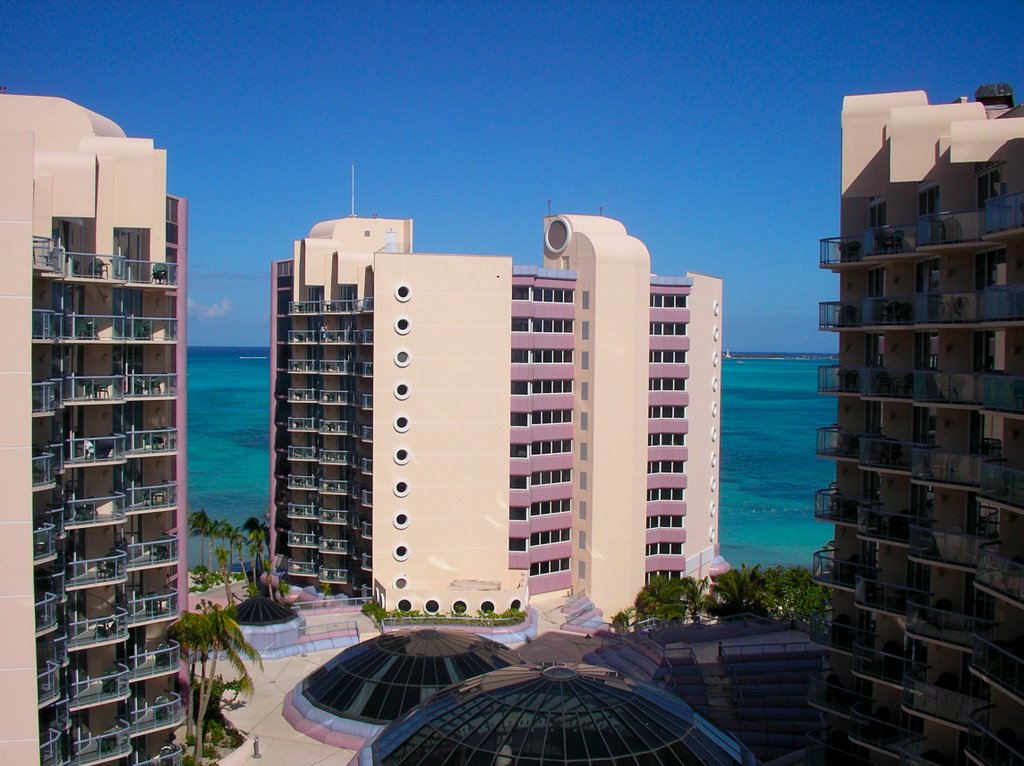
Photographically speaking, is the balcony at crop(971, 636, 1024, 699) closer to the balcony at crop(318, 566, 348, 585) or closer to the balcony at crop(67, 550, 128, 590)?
the balcony at crop(67, 550, 128, 590)

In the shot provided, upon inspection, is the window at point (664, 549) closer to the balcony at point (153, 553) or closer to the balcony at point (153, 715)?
the balcony at point (153, 553)

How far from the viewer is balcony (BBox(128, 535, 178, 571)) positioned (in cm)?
2602

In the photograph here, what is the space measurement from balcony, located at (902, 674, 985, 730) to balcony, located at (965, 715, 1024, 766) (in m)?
0.64

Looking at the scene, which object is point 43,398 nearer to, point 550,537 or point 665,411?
point 550,537

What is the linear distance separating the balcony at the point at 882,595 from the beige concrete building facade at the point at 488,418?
2128 cm

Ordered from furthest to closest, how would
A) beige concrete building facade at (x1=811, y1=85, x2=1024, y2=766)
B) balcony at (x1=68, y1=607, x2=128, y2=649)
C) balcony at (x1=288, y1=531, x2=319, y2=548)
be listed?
balcony at (x1=288, y1=531, x2=319, y2=548)
balcony at (x1=68, y1=607, x2=128, y2=649)
beige concrete building facade at (x1=811, y1=85, x2=1024, y2=766)

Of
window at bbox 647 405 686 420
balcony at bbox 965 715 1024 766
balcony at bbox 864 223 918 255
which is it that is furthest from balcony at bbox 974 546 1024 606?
window at bbox 647 405 686 420

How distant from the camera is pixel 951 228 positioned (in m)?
22.3

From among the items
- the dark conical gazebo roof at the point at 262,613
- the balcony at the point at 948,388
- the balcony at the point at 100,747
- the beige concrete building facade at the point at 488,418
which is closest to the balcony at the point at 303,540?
the beige concrete building facade at the point at 488,418

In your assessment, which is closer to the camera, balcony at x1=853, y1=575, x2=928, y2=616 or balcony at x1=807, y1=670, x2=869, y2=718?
balcony at x1=853, y1=575, x2=928, y2=616

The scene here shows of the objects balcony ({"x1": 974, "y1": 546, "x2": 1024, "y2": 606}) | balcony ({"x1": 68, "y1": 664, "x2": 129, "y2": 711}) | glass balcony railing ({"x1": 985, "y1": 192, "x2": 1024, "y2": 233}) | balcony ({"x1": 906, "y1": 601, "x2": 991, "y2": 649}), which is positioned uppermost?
glass balcony railing ({"x1": 985, "y1": 192, "x2": 1024, "y2": 233})

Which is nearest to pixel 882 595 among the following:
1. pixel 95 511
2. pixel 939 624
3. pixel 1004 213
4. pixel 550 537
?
pixel 939 624

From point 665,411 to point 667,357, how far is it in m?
2.97

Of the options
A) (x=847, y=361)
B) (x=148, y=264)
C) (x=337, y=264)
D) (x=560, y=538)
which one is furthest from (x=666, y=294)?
(x=148, y=264)
